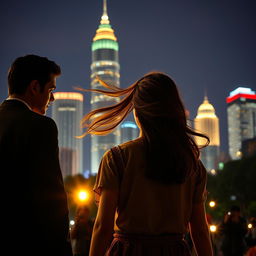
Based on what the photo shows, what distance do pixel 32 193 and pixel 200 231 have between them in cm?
114

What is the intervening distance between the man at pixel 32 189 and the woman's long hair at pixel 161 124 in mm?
428

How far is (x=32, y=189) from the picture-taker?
116 inches

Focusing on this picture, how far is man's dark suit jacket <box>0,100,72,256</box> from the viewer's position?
2918 mm

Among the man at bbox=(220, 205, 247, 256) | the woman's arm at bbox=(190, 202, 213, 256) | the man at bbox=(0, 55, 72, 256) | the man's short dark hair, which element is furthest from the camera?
the man at bbox=(220, 205, 247, 256)

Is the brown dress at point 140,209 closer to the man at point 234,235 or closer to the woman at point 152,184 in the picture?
the woman at point 152,184

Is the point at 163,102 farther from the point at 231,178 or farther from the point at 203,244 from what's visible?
the point at 231,178

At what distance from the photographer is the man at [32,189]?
9.57 ft

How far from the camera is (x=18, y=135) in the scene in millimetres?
3037

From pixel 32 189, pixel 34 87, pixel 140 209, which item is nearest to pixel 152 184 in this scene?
pixel 140 209

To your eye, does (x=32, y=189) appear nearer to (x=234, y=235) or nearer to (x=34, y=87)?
(x=34, y=87)

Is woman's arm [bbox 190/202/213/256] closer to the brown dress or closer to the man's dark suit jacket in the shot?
the brown dress

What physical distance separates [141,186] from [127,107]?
1.92 ft

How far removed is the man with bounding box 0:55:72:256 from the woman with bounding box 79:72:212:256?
0.23m

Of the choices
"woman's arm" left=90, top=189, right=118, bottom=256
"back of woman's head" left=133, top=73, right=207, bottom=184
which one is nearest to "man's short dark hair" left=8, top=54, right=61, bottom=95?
"back of woman's head" left=133, top=73, right=207, bottom=184
